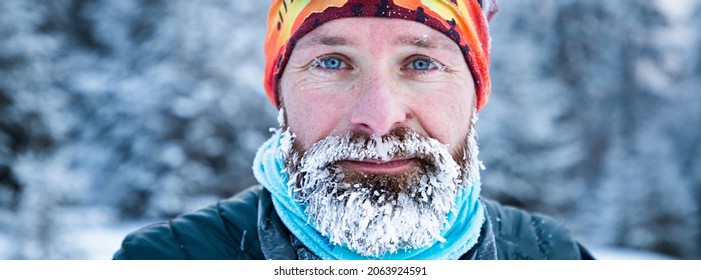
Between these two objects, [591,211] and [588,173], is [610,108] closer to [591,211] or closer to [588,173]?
[588,173]

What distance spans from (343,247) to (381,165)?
0.28 meters

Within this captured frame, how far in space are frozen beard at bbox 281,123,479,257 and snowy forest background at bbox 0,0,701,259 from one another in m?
4.29

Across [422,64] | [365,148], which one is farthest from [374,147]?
[422,64]

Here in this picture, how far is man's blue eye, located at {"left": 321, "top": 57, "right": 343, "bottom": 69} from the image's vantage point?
4.72 ft

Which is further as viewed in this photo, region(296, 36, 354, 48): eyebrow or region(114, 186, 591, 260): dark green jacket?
region(114, 186, 591, 260): dark green jacket

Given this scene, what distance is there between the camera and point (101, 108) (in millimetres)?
7262

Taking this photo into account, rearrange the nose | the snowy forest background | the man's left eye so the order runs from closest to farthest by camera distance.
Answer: the nose → the man's left eye → the snowy forest background

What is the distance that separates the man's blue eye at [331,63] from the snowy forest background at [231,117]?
4.35 metres

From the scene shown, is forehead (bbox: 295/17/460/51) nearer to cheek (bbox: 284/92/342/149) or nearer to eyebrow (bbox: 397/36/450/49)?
eyebrow (bbox: 397/36/450/49)

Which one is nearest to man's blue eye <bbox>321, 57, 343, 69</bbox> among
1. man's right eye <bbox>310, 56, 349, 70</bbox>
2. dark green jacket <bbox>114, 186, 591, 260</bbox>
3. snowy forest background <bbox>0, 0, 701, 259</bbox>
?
man's right eye <bbox>310, 56, 349, 70</bbox>

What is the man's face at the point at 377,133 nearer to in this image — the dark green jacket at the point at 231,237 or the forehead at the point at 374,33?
the forehead at the point at 374,33

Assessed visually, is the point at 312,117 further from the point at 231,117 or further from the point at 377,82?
the point at 231,117
